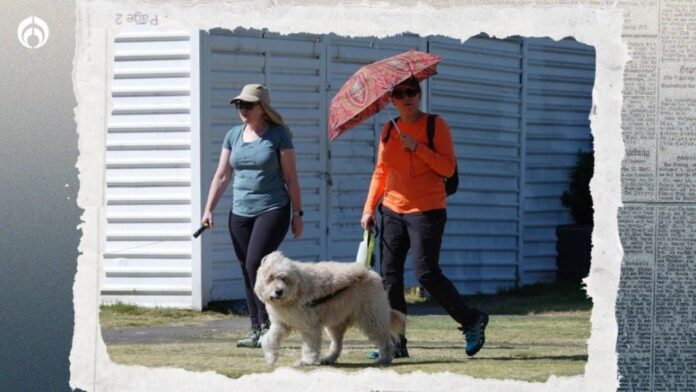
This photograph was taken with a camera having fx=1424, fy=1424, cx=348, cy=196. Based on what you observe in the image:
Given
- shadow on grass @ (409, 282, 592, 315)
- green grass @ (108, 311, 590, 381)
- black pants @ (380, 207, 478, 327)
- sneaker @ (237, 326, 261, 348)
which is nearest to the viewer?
green grass @ (108, 311, 590, 381)

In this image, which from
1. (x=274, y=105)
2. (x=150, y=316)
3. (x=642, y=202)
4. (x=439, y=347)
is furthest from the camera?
(x=274, y=105)

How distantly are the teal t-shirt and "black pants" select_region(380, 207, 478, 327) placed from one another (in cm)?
75

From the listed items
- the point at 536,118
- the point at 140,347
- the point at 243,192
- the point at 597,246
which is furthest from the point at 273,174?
the point at 536,118

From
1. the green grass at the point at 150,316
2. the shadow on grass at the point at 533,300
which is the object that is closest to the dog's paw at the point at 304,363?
the green grass at the point at 150,316

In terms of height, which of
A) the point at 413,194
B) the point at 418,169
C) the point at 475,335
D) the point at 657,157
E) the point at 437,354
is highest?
the point at 657,157

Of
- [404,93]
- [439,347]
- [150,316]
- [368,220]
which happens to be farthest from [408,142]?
[150,316]

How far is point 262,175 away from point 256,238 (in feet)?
1.26

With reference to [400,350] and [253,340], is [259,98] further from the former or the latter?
[400,350]

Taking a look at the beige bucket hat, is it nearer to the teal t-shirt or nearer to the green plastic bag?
the teal t-shirt

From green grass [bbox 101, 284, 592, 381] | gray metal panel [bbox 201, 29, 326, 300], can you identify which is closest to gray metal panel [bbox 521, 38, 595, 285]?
green grass [bbox 101, 284, 592, 381]

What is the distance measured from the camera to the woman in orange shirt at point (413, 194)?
7.91 m

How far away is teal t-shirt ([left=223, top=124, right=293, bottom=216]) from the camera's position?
27.9ft

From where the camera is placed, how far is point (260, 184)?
8.52m

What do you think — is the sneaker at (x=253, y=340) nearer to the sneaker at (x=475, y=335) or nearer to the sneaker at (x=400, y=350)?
the sneaker at (x=400, y=350)
